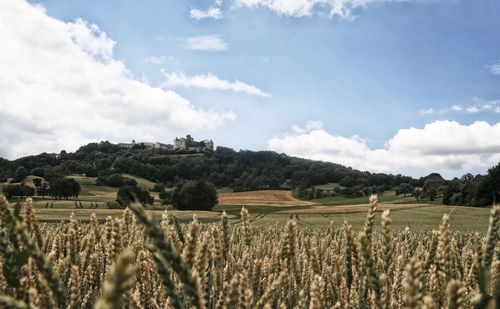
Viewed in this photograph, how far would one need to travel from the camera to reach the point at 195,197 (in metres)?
83.4

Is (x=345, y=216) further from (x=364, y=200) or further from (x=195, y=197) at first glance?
(x=364, y=200)

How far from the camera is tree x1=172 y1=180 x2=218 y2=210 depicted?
83131 mm

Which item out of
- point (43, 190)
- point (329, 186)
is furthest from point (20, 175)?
point (329, 186)

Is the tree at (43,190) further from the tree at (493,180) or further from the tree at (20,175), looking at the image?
the tree at (493,180)

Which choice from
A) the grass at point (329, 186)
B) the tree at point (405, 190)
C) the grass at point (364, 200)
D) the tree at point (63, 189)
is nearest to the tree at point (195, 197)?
the tree at point (63, 189)

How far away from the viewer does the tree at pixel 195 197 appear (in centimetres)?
8313

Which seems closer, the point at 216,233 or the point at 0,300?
the point at 0,300

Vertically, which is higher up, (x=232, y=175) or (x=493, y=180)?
(x=232, y=175)

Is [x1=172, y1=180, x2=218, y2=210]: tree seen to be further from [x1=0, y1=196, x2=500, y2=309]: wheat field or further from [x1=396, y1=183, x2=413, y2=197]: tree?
[x1=0, y1=196, x2=500, y2=309]: wheat field

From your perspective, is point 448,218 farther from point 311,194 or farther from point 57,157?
point 57,157

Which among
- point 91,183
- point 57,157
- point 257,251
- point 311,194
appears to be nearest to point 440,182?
point 311,194

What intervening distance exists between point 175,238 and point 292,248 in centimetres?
122

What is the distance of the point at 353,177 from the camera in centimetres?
14962

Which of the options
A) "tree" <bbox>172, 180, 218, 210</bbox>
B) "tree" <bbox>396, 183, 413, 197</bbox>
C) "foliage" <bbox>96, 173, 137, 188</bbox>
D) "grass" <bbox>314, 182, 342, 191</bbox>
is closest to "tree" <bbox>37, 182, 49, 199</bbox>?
"foliage" <bbox>96, 173, 137, 188</bbox>
